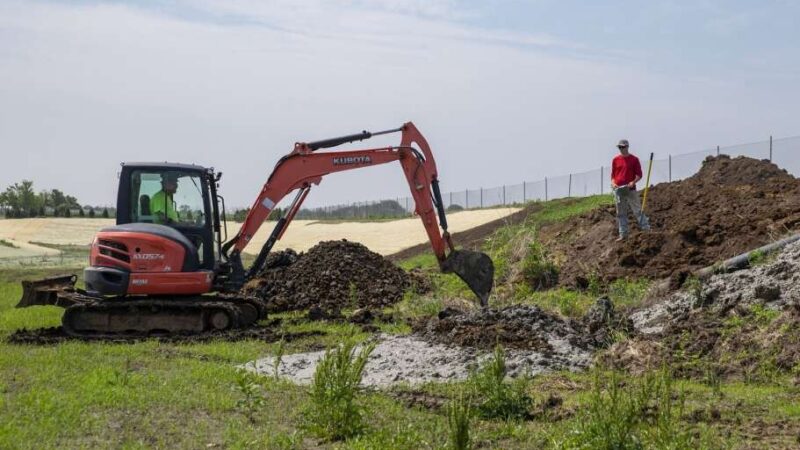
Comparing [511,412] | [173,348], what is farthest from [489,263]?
[511,412]

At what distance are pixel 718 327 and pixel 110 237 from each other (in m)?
9.57

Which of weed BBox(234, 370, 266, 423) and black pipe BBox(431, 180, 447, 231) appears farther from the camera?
black pipe BBox(431, 180, 447, 231)

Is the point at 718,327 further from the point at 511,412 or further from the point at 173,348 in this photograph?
the point at 173,348

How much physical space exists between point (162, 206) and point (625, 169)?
940 cm

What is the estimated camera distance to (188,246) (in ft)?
57.3

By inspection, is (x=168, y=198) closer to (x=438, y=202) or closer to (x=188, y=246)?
(x=188, y=246)

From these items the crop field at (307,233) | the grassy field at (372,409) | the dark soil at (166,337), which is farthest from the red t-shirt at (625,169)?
the crop field at (307,233)

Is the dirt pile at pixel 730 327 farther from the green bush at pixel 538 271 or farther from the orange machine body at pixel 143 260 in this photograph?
the orange machine body at pixel 143 260

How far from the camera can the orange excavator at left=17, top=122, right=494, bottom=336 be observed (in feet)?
57.1

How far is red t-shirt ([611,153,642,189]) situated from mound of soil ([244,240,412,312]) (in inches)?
205

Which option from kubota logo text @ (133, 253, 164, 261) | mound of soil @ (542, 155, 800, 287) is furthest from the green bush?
kubota logo text @ (133, 253, 164, 261)

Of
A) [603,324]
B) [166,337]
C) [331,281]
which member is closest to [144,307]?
[166,337]

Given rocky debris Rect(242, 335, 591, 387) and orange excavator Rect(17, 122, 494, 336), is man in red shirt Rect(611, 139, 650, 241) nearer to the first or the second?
orange excavator Rect(17, 122, 494, 336)

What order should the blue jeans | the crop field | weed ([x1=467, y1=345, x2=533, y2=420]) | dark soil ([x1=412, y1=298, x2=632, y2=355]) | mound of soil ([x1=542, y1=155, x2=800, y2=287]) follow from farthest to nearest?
1. the crop field
2. the blue jeans
3. mound of soil ([x1=542, y1=155, x2=800, y2=287])
4. dark soil ([x1=412, y1=298, x2=632, y2=355])
5. weed ([x1=467, y1=345, x2=533, y2=420])
